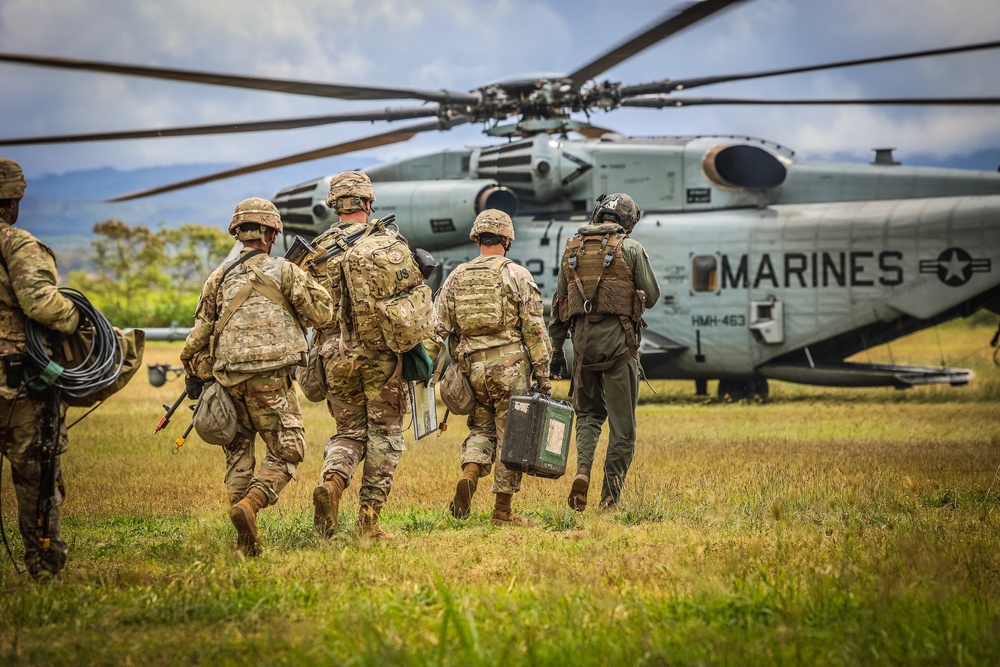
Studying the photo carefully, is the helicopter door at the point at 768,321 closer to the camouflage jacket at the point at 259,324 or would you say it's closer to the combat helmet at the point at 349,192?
the combat helmet at the point at 349,192

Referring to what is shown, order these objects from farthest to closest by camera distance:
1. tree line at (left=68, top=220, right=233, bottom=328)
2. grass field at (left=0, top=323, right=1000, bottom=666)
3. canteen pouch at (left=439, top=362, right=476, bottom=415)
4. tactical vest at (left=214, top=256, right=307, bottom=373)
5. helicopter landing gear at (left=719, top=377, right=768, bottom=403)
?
1. tree line at (left=68, top=220, right=233, bottom=328)
2. helicopter landing gear at (left=719, top=377, right=768, bottom=403)
3. canteen pouch at (left=439, top=362, right=476, bottom=415)
4. tactical vest at (left=214, top=256, right=307, bottom=373)
5. grass field at (left=0, top=323, right=1000, bottom=666)

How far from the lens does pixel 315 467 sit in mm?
9555

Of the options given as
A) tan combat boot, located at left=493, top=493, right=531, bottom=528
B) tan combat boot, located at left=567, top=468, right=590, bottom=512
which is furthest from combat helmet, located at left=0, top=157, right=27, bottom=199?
tan combat boot, located at left=567, top=468, right=590, bottom=512

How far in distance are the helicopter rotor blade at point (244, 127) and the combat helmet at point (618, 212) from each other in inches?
181

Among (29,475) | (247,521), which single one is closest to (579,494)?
(247,521)

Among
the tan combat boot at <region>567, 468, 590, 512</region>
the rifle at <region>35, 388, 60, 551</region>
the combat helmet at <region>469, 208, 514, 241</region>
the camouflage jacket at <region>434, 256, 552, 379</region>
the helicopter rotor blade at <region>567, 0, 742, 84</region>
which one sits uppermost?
the helicopter rotor blade at <region>567, 0, 742, 84</region>

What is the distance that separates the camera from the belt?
6.86m

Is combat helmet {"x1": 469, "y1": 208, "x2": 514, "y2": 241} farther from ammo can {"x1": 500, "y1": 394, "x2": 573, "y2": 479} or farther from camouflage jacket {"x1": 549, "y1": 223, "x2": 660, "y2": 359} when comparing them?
ammo can {"x1": 500, "y1": 394, "x2": 573, "y2": 479}

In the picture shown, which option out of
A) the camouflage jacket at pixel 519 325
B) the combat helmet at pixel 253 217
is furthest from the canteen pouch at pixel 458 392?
the combat helmet at pixel 253 217

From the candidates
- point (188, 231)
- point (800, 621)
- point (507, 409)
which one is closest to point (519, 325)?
point (507, 409)

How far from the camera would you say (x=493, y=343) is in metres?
6.88

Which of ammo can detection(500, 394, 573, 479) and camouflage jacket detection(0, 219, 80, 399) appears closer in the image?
camouflage jacket detection(0, 219, 80, 399)

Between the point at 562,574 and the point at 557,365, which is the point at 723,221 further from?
the point at 562,574

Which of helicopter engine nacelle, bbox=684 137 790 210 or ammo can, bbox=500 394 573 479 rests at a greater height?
helicopter engine nacelle, bbox=684 137 790 210
